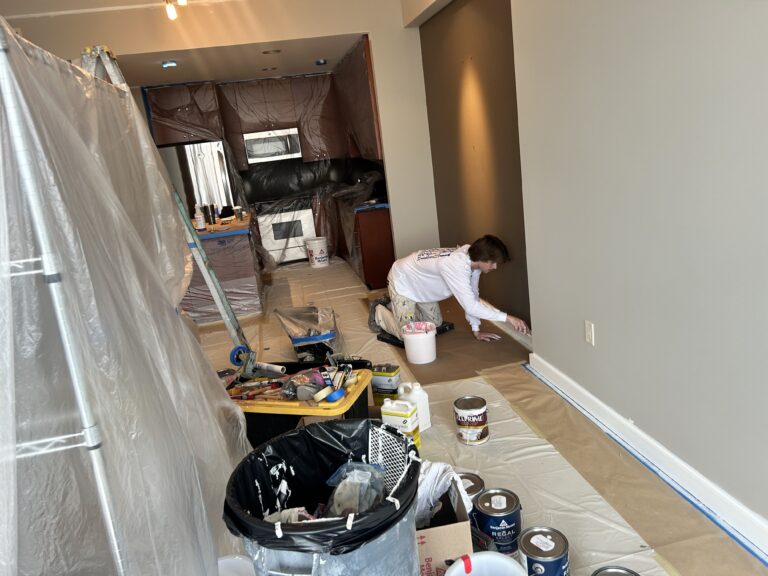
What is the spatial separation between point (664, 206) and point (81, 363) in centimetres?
181

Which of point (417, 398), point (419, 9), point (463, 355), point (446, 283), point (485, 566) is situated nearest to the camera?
point (485, 566)

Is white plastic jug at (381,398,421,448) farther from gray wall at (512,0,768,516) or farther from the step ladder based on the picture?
gray wall at (512,0,768,516)

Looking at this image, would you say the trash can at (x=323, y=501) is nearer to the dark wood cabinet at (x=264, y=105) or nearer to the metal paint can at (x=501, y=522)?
the metal paint can at (x=501, y=522)

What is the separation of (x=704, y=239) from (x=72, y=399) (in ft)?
5.95

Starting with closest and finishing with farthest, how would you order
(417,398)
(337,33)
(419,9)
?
(417,398)
(419,9)
(337,33)

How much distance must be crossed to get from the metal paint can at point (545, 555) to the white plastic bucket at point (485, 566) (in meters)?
0.14

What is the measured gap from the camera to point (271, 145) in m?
6.75

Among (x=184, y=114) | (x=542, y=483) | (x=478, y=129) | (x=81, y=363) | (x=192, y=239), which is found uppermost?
(x=184, y=114)

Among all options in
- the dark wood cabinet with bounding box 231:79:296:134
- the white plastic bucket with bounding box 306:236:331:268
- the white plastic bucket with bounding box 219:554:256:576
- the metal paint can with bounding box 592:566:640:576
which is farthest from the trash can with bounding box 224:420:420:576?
the dark wood cabinet with bounding box 231:79:296:134

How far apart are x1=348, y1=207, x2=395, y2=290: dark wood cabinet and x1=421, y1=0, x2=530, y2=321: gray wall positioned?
64cm

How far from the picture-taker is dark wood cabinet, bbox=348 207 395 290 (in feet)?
17.5

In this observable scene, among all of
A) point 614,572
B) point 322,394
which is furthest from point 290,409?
point 614,572

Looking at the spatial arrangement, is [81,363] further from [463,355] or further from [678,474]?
[463,355]

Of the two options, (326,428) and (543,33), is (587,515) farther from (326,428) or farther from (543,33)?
(543,33)
